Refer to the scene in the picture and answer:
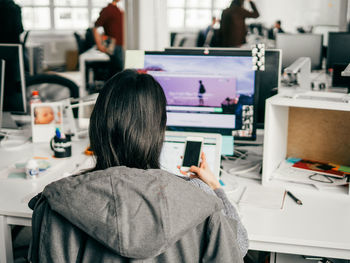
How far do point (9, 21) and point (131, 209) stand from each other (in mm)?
4275

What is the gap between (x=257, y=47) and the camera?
176 centimetres

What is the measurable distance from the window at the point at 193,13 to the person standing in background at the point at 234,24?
4.49 m

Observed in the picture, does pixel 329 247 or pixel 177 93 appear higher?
pixel 177 93

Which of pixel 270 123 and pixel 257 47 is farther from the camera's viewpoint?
pixel 257 47

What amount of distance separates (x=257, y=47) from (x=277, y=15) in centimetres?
765

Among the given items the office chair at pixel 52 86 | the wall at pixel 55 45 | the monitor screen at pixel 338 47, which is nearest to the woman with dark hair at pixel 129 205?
the office chair at pixel 52 86

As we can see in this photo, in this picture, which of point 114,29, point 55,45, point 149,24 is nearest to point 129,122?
point 149,24

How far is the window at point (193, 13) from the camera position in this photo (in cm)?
974

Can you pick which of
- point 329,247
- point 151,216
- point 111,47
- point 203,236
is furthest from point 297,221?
point 111,47

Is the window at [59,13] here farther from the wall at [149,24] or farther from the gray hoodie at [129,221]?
the gray hoodie at [129,221]

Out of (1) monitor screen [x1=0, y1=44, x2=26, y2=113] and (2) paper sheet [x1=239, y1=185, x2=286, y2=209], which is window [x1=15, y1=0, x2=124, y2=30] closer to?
(1) monitor screen [x1=0, y1=44, x2=26, y2=113]

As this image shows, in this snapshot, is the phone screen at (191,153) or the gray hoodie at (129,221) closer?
the gray hoodie at (129,221)

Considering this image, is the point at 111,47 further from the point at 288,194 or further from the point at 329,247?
the point at 329,247

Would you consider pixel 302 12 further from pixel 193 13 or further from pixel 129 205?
pixel 129 205
